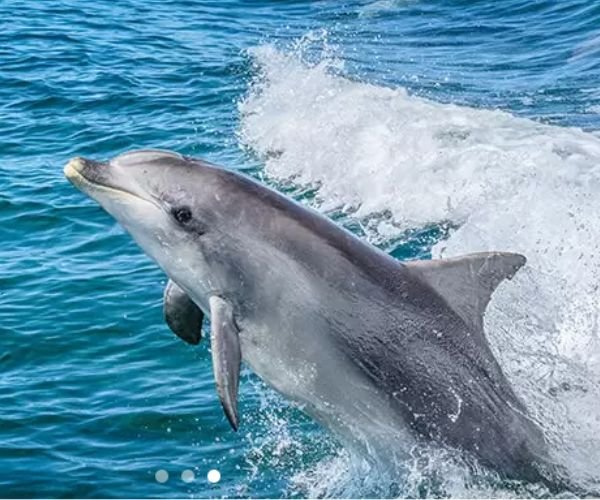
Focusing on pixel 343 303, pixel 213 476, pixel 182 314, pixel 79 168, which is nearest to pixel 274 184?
pixel 213 476

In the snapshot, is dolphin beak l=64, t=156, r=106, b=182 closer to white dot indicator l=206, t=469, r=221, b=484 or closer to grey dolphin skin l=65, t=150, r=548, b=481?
grey dolphin skin l=65, t=150, r=548, b=481

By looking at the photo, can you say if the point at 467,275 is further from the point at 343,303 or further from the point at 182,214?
the point at 182,214

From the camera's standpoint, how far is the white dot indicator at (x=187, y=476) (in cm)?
1072

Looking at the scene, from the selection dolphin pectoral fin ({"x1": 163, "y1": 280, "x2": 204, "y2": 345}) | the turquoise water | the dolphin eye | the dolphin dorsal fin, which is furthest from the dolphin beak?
the turquoise water

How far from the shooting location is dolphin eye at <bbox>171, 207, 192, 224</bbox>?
30.8 feet

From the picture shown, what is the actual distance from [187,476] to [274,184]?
8189mm

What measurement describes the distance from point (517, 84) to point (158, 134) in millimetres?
7605

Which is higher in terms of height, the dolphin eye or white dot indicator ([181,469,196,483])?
the dolphin eye

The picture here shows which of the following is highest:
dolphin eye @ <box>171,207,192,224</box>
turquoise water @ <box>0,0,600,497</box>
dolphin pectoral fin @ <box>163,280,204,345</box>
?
dolphin eye @ <box>171,207,192,224</box>

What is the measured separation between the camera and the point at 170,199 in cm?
938

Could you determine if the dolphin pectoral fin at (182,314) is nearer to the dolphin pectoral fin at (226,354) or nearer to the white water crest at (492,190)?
the dolphin pectoral fin at (226,354)

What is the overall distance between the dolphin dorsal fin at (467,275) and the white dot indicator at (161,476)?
285 cm

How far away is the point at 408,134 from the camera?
66.8ft

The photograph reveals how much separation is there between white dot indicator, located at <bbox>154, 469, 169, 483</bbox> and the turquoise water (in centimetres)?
5
